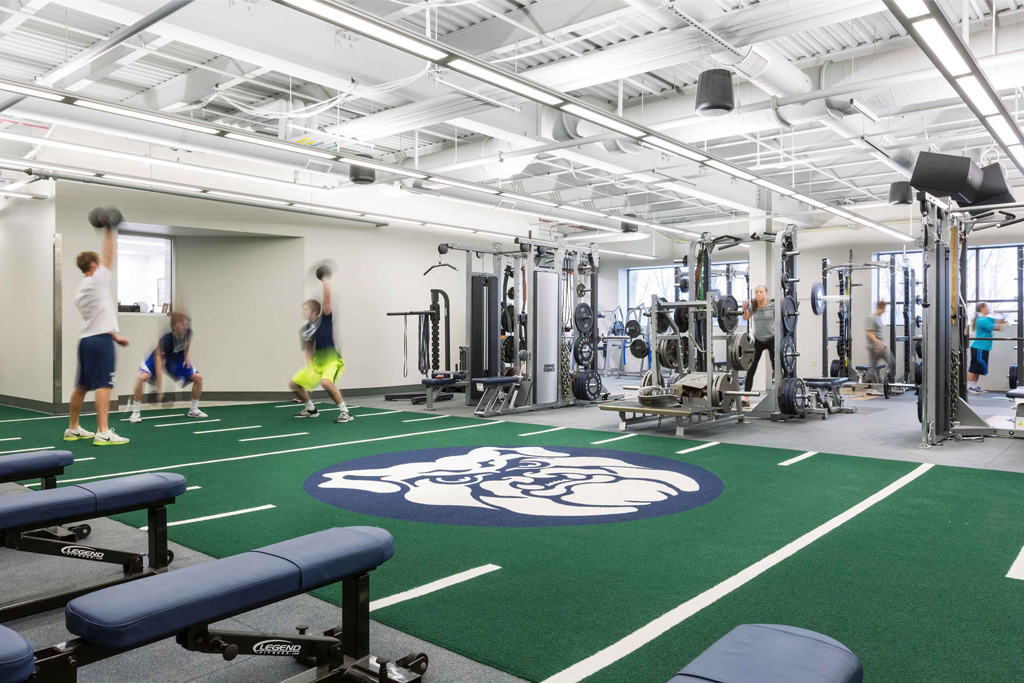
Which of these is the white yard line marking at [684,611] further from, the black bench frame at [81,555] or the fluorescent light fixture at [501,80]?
the fluorescent light fixture at [501,80]

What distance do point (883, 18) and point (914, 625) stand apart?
615cm

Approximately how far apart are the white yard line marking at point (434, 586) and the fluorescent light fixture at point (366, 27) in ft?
9.72

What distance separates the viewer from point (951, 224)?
717 centimetres

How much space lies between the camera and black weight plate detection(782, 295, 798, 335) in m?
8.87

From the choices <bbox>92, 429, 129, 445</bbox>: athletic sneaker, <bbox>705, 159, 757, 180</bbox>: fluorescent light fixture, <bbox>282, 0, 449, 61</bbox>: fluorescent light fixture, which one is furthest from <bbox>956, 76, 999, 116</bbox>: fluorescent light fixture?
<bbox>92, 429, 129, 445</bbox>: athletic sneaker

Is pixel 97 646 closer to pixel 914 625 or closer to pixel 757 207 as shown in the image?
pixel 914 625

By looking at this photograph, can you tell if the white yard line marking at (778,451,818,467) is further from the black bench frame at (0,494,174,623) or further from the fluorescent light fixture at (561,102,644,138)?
the black bench frame at (0,494,174,623)

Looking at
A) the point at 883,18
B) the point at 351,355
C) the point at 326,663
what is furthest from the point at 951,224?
the point at 351,355

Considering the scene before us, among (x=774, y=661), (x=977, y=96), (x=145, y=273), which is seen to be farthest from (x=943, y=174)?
(x=145, y=273)

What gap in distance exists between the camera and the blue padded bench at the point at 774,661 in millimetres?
1473

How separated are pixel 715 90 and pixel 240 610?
5.62 meters

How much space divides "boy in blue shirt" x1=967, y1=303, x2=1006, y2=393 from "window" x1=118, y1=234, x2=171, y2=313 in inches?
538

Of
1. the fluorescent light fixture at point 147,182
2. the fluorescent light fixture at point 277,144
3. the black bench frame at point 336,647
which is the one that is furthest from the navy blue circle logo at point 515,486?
the fluorescent light fixture at point 147,182

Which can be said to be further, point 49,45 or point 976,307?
point 976,307
